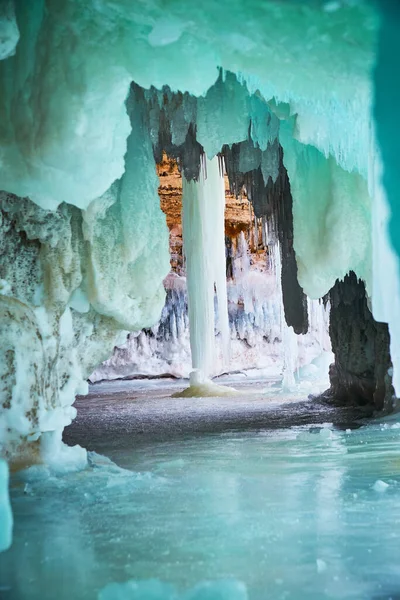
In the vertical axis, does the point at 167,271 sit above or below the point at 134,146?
below

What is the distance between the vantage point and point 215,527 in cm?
350

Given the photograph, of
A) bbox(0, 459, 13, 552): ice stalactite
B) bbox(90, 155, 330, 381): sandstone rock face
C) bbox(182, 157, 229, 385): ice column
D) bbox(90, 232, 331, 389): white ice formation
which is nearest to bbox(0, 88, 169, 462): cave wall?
bbox(0, 459, 13, 552): ice stalactite

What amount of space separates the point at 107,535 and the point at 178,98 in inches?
186

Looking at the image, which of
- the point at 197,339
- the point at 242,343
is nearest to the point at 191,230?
the point at 197,339

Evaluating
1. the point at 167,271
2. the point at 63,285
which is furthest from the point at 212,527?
the point at 167,271

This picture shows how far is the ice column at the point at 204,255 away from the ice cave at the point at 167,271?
2.96 meters

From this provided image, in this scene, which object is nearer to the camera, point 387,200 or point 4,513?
point 4,513

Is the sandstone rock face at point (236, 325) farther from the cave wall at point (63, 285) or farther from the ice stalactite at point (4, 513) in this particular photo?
the ice stalactite at point (4, 513)

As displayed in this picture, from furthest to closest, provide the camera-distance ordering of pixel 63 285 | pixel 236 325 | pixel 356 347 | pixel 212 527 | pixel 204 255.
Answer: pixel 236 325, pixel 204 255, pixel 356 347, pixel 63 285, pixel 212 527

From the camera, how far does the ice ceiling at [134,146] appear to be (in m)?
3.57

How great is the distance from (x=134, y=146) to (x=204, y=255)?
22.5ft

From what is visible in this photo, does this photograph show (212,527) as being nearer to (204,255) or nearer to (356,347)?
(356,347)

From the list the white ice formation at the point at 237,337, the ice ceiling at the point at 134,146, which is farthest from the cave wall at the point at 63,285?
the white ice formation at the point at 237,337

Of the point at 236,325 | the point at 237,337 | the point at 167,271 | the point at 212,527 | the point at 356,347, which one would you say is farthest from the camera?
the point at 237,337
